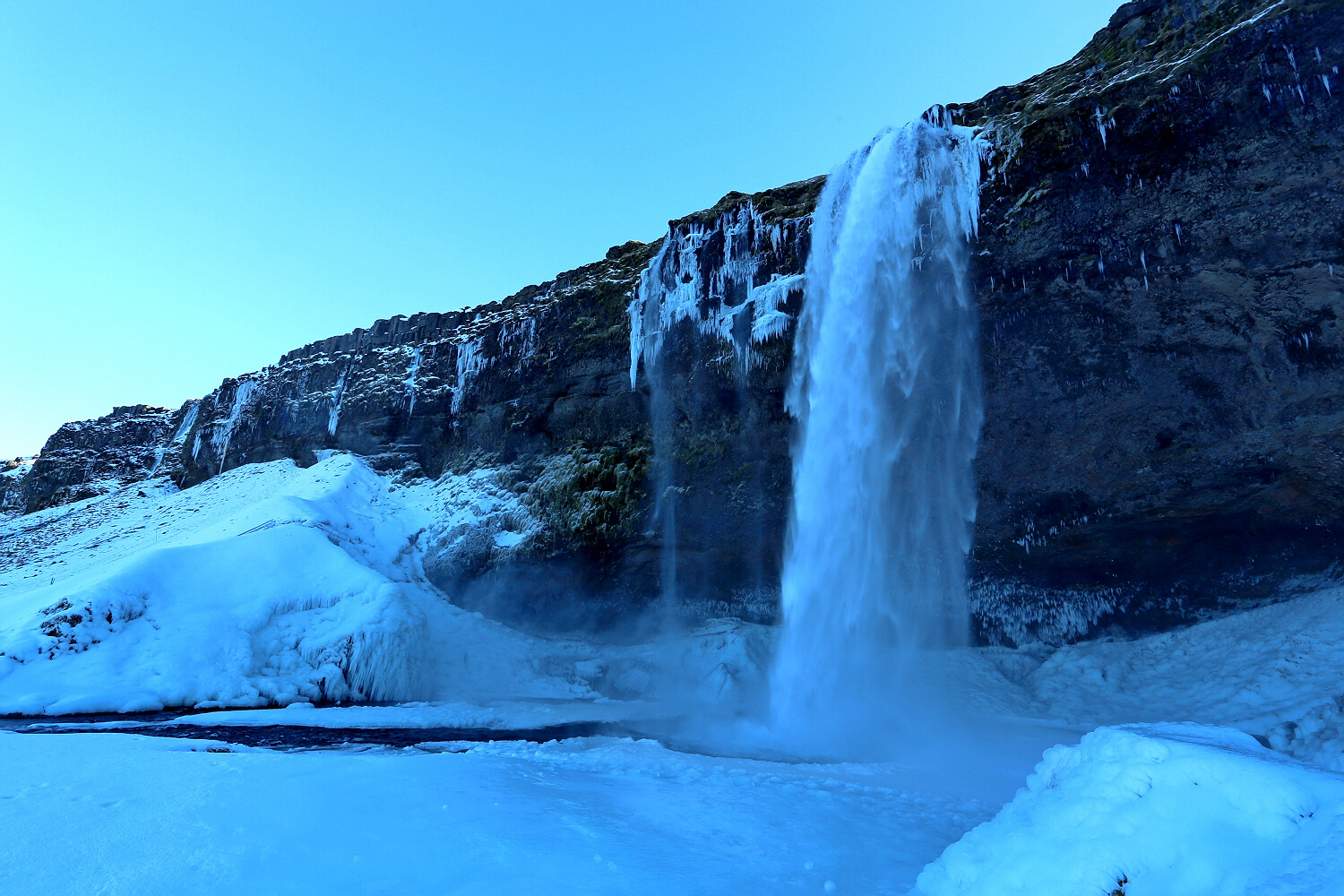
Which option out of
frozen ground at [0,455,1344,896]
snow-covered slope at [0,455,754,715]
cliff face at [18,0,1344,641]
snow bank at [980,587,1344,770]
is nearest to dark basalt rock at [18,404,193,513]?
snow-covered slope at [0,455,754,715]

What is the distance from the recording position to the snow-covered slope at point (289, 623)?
15.6 m

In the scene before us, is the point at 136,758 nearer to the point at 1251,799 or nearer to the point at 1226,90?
the point at 1251,799

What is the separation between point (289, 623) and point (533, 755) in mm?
12150

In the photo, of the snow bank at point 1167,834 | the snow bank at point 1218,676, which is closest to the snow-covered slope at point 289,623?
the snow bank at point 1218,676

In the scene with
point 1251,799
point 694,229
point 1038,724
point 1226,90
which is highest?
point 694,229

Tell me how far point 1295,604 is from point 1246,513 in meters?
2.04

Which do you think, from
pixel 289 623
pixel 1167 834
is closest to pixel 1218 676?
pixel 1167 834

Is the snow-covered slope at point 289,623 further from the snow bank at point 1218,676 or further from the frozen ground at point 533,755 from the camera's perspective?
the snow bank at point 1218,676

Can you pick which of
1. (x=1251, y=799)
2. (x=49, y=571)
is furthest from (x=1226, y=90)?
(x=49, y=571)

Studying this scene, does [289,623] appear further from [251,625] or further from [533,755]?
[533,755]

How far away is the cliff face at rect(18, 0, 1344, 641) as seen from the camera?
12945 millimetres

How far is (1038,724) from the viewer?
46.2 feet

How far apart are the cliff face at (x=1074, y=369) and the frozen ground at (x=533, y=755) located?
1574 mm

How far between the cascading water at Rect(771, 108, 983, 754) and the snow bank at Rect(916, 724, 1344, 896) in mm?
11115
